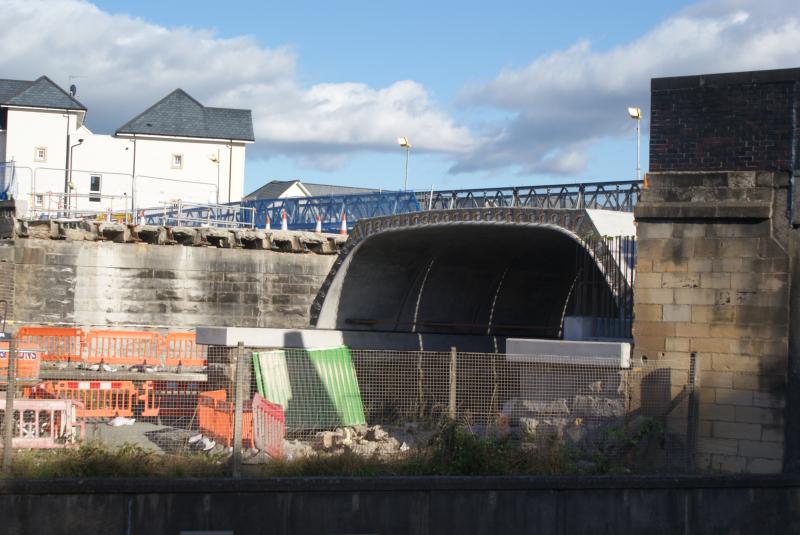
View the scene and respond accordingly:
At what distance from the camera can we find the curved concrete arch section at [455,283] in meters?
27.3

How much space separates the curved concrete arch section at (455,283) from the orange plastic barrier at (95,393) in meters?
7.80

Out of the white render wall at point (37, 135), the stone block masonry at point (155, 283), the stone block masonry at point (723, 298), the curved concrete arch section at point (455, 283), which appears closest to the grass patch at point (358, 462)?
the stone block masonry at point (723, 298)

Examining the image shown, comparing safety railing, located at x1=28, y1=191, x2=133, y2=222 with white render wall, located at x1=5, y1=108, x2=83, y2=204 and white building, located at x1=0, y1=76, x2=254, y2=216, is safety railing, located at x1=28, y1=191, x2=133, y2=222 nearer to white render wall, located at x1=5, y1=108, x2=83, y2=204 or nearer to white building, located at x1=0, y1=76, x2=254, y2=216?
white building, located at x1=0, y1=76, x2=254, y2=216

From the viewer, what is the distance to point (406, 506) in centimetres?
1270

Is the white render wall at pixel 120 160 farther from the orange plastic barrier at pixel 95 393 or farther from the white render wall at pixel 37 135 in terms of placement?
the orange plastic barrier at pixel 95 393

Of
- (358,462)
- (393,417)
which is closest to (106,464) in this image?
(358,462)

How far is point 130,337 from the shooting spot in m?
28.1

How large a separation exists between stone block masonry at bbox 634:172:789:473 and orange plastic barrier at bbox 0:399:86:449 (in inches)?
321

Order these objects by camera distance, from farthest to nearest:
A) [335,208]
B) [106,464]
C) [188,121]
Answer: [188,121]
[335,208]
[106,464]

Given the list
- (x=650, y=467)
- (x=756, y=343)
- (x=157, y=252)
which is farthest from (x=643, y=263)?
(x=157, y=252)

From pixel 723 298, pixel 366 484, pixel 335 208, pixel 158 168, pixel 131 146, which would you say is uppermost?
pixel 131 146

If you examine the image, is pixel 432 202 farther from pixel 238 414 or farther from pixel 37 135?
pixel 37 135

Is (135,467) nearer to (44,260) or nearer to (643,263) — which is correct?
(643,263)

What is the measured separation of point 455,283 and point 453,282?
8cm
